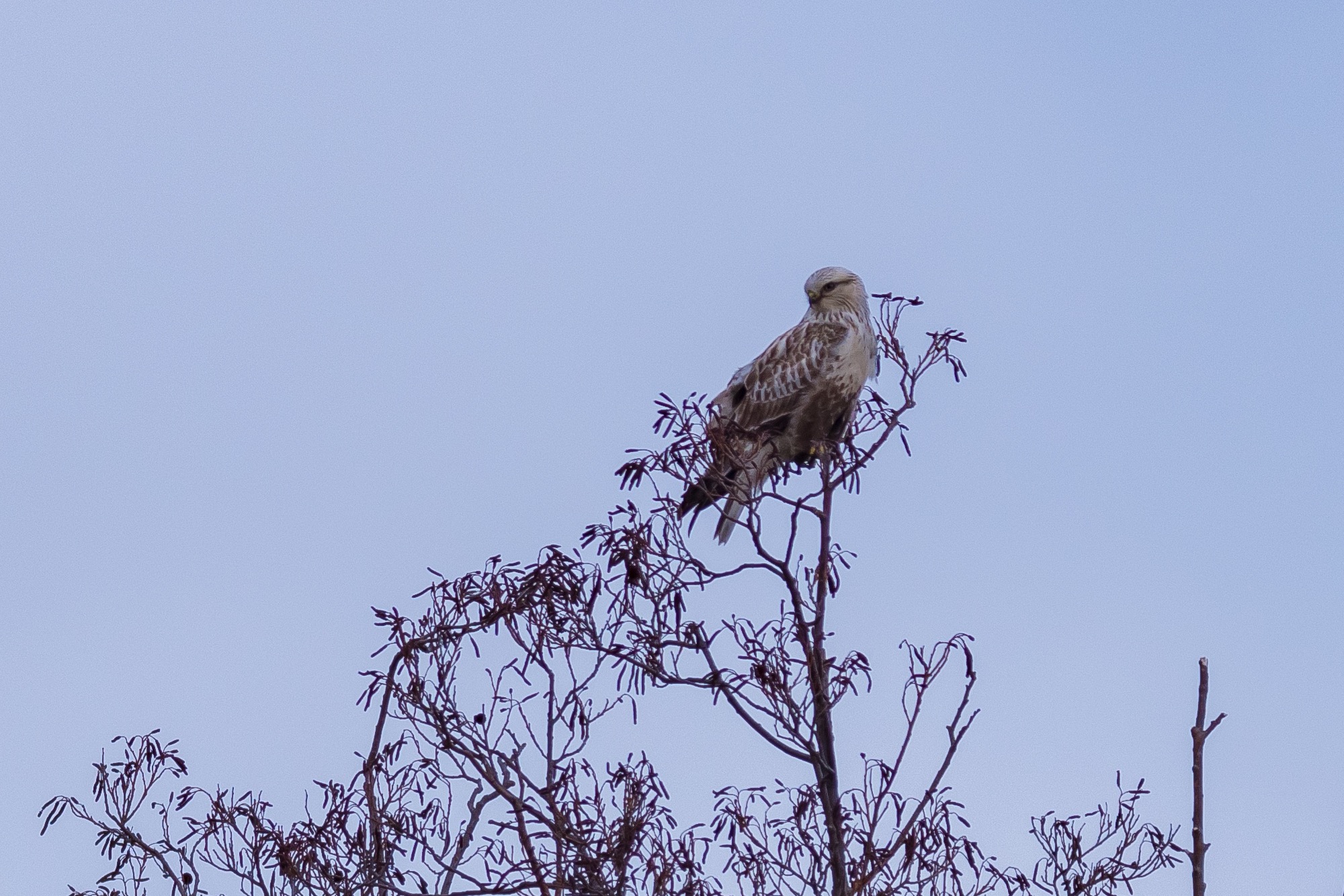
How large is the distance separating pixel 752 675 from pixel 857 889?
71cm

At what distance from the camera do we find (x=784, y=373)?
348 inches

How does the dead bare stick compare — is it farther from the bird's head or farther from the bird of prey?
the bird's head

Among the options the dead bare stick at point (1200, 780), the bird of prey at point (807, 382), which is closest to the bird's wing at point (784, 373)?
the bird of prey at point (807, 382)

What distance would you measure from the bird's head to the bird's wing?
212 mm

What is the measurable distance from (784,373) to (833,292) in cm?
87

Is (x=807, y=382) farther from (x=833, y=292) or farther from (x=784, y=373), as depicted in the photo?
(x=833, y=292)

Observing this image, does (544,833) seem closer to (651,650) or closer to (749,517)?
(651,650)

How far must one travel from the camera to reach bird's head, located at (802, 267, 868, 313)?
30.9ft

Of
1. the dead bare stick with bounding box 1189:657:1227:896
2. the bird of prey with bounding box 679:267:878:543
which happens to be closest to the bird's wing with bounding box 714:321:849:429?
the bird of prey with bounding box 679:267:878:543

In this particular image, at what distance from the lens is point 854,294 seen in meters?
9.48

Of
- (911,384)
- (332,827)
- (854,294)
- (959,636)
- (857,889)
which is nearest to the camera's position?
(857,889)

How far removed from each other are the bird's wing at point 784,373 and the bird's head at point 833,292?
8.4 inches

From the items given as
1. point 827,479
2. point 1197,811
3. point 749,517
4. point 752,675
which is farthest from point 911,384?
point 1197,811

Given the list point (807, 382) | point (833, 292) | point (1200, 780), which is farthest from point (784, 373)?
point (1200, 780)
